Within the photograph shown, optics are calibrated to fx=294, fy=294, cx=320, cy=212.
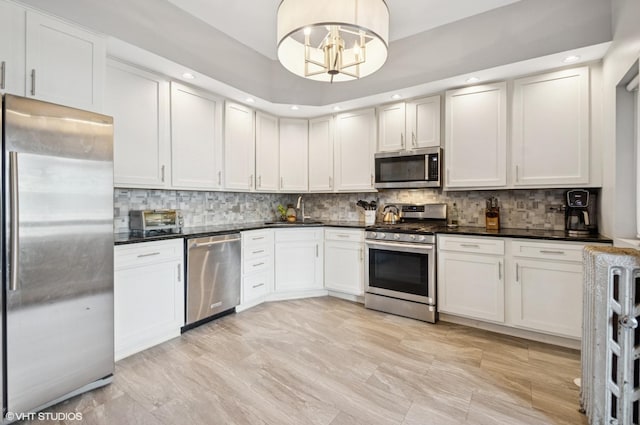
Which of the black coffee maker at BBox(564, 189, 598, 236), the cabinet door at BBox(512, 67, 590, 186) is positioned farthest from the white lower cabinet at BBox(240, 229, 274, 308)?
the black coffee maker at BBox(564, 189, 598, 236)

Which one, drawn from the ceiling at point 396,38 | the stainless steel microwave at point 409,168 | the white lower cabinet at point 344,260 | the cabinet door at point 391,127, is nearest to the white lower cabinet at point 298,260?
the white lower cabinet at point 344,260

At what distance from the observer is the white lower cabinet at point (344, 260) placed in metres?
3.59

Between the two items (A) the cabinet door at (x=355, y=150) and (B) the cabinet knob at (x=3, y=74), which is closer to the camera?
(B) the cabinet knob at (x=3, y=74)

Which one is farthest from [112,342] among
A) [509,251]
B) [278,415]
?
[509,251]

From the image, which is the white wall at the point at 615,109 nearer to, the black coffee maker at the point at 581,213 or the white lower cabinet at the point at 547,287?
the black coffee maker at the point at 581,213

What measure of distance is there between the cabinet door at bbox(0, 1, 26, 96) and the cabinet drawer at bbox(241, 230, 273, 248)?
6.87 ft

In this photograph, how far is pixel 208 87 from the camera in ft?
10.4

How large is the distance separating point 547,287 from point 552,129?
1.44 meters

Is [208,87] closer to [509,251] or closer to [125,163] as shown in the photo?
[125,163]

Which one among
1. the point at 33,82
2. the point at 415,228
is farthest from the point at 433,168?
the point at 33,82

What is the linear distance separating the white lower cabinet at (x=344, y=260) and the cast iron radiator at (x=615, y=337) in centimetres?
224

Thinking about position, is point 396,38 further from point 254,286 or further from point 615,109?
point 254,286

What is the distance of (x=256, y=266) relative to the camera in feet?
11.5

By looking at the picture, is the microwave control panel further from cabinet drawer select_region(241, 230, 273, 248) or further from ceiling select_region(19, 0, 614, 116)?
cabinet drawer select_region(241, 230, 273, 248)
